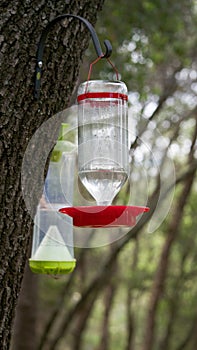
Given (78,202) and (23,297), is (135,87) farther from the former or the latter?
(78,202)

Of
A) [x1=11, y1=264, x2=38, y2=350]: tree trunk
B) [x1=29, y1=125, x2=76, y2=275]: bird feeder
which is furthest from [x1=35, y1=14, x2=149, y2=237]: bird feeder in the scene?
[x1=11, y1=264, x2=38, y2=350]: tree trunk

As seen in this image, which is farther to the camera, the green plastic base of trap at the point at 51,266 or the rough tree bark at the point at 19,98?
the green plastic base of trap at the point at 51,266

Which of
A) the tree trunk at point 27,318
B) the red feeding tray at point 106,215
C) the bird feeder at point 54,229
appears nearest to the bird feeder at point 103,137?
the red feeding tray at point 106,215

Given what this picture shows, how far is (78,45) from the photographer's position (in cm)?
286

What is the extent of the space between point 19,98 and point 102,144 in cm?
47

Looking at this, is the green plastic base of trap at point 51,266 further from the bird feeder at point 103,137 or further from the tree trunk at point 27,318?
the tree trunk at point 27,318

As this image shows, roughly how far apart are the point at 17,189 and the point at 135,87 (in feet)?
21.0

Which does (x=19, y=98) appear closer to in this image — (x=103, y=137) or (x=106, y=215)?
(x=103, y=137)

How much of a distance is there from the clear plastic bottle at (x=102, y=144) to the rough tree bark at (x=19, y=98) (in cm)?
37

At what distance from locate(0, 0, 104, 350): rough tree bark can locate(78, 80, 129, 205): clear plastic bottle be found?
368 millimetres

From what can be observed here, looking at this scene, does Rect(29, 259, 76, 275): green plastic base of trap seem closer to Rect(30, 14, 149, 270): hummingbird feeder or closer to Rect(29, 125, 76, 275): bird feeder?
Rect(29, 125, 76, 275): bird feeder

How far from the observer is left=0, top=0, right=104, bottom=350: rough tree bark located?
2.65m

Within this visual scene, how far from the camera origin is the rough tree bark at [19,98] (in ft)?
8.68

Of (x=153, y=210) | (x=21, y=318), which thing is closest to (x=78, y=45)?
(x=153, y=210)
